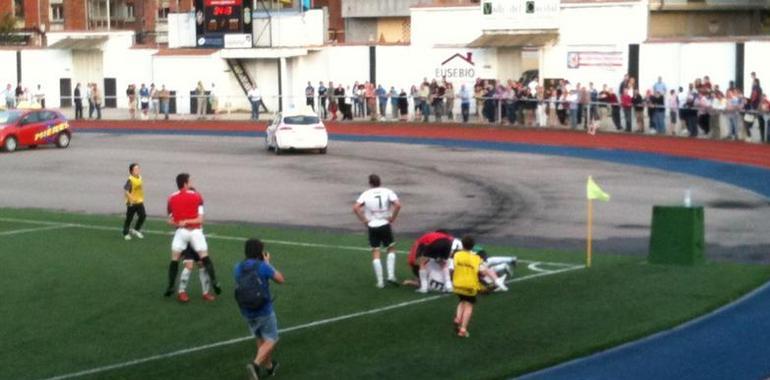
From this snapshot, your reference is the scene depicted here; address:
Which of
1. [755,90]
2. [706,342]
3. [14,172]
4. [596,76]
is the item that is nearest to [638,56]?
[596,76]

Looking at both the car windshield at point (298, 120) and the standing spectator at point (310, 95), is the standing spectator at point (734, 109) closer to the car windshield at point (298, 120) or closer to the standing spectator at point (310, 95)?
the car windshield at point (298, 120)

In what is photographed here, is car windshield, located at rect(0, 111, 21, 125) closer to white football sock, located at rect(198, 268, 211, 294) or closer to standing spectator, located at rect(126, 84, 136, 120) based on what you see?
standing spectator, located at rect(126, 84, 136, 120)

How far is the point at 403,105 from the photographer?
57.9m

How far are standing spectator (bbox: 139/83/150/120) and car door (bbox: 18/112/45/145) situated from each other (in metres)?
13.4

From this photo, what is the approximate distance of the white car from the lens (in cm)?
4550

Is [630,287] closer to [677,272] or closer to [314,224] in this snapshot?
[677,272]

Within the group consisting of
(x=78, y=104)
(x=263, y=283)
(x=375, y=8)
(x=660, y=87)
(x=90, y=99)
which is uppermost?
(x=375, y=8)

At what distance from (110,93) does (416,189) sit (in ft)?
124

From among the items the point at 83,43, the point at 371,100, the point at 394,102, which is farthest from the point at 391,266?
the point at 83,43

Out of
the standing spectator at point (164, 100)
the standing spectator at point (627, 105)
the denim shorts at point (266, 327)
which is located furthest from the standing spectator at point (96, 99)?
the denim shorts at point (266, 327)

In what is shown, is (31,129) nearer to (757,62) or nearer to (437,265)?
(757,62)

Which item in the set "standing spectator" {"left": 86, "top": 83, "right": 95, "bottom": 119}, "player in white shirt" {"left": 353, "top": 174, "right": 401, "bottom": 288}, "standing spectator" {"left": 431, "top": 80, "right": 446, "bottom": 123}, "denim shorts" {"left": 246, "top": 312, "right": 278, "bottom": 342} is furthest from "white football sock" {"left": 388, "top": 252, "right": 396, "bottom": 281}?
"standing spectator" {"left": 86, "top": 83, "right": 95, "bottom": 119}

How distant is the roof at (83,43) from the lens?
69.6m

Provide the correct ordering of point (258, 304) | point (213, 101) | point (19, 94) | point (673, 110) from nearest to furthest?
point (258, 304), point (673, 110), point (213, 101), point (19, 94)
